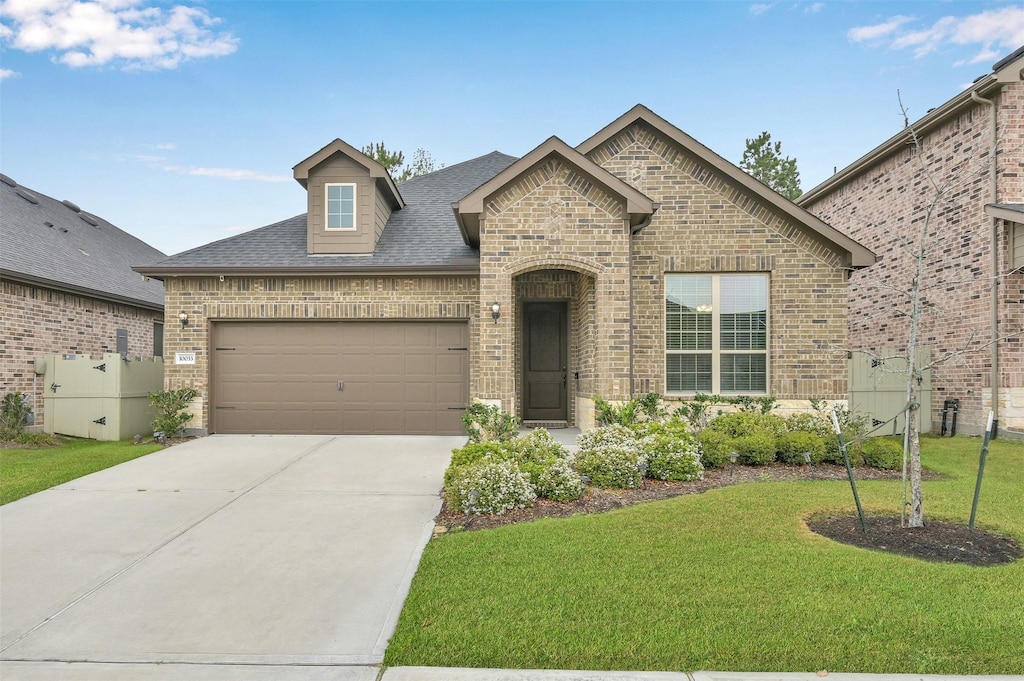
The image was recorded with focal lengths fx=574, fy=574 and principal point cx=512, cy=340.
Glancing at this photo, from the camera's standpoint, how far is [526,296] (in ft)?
38.9

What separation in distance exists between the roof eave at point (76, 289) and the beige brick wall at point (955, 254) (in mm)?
17052

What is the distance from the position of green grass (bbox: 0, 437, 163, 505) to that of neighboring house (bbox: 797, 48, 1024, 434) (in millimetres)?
13633

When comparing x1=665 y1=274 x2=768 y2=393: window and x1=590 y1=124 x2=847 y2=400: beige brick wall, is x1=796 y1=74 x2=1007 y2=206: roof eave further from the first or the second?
x1=665 y1=274 x2=768 y2=393: window

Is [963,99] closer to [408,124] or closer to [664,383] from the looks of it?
[664,383]

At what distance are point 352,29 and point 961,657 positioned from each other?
49.4 feet

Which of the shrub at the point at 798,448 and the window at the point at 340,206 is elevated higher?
the window at the point at 340,206

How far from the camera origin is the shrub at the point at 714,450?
7.94m

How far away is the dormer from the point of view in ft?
38.3

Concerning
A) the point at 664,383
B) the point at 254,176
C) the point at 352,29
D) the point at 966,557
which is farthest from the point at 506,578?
the point at 254,176

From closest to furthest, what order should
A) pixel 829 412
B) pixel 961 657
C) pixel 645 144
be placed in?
pixel 961 657, pixel 829 412, pixel 645 144

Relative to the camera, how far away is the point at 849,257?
10.4 metres

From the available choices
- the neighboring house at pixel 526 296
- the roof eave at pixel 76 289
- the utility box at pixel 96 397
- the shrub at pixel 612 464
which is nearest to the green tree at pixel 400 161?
the roof eave at pixel 76 289

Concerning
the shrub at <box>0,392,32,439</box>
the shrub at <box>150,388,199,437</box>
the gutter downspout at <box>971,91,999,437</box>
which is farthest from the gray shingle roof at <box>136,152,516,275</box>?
the gutter downspout at <box>971,91,999,437</box>

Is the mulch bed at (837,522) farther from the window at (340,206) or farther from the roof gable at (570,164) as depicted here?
the window at (340,206)
